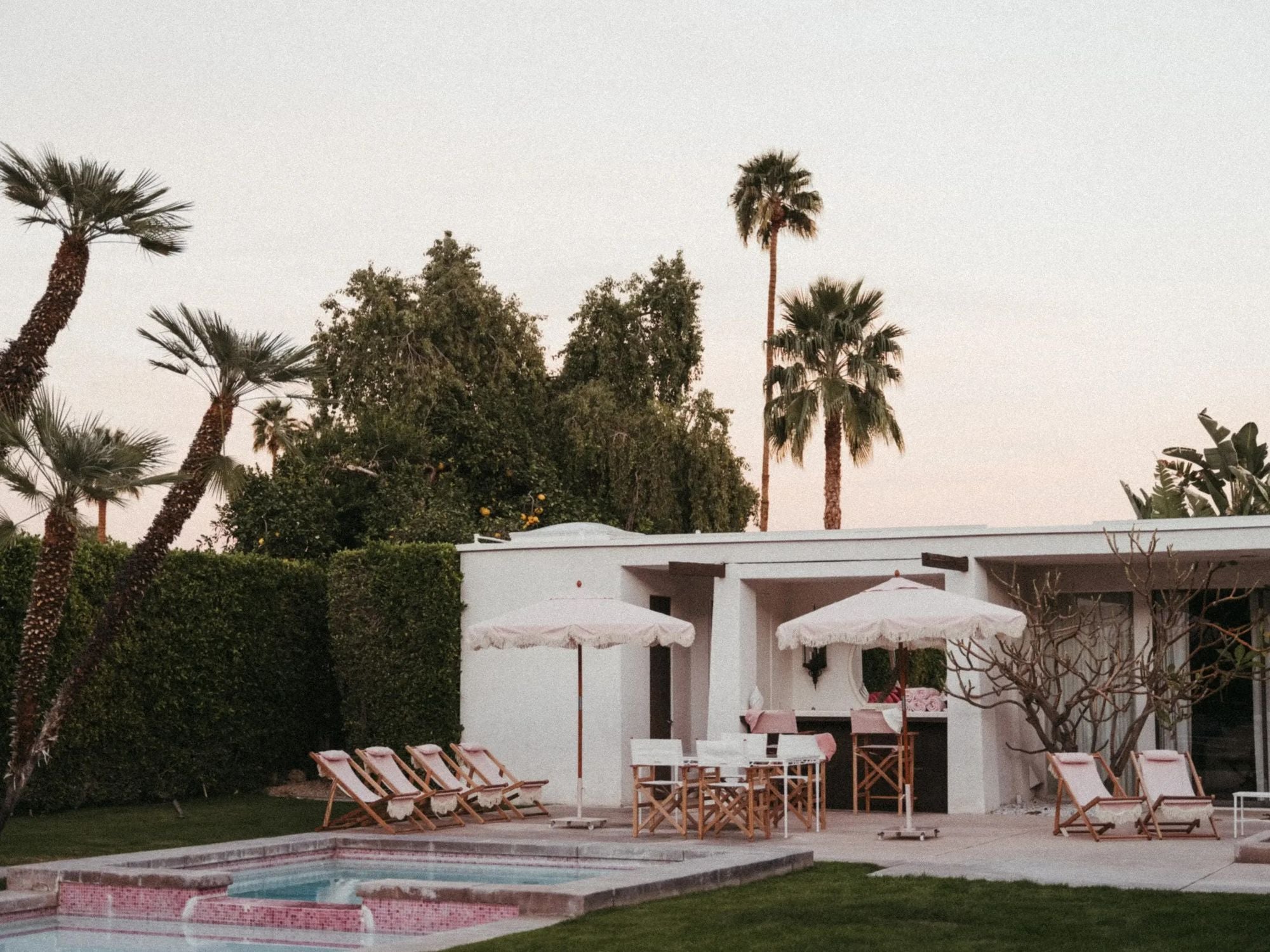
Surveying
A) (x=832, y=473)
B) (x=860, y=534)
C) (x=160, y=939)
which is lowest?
(x=160, y=939)

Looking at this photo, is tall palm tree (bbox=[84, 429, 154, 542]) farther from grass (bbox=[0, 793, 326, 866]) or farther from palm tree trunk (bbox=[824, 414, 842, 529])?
palm tree trunk (bbox=[824, 414, 842, 529])

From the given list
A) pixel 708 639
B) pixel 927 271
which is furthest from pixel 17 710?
pixel 927 271

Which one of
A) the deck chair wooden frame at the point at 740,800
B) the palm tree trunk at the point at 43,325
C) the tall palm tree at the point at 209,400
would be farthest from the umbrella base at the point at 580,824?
the palm tree trunk at the point at 43,325

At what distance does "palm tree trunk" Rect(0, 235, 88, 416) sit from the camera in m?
14.6

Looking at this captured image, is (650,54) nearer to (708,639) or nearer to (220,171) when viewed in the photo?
(220,171)

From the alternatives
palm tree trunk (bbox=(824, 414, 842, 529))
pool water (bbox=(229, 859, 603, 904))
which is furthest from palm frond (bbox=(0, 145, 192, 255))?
palm tree trunk (bbox=(824, 414, 842, 529))

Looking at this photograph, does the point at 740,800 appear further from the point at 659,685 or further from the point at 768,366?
the point at 768,366

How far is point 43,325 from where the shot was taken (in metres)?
14.7

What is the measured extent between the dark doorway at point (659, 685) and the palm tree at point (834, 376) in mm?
11751

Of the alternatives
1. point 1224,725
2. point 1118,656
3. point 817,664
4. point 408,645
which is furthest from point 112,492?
point 1224,725

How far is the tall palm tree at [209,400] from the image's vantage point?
14.6 metres

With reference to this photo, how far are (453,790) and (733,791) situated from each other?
2.89 metres

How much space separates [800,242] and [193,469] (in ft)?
71.7

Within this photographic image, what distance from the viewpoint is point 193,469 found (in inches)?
580
